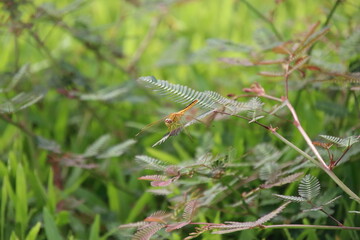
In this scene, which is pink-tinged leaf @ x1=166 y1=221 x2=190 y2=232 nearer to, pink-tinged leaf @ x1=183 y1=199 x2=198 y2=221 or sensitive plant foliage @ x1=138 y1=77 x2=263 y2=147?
pink-tinged leaf @ x1=183 y1=199 x2=198 y2=221

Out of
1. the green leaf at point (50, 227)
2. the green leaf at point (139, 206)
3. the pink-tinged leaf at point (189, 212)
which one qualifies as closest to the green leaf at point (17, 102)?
the green leaf at point (50, 227)

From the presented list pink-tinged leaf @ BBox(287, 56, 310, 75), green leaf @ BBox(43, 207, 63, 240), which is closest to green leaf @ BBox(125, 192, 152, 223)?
green leaf @ BBox(43, 207, 63, 240)

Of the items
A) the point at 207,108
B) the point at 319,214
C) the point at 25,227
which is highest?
the point at 207,108

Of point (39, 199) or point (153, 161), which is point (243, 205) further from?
point (39, 199)

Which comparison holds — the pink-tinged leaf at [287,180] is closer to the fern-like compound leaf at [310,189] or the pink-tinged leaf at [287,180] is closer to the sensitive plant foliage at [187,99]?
the fern-like compound leaf at [310,189]

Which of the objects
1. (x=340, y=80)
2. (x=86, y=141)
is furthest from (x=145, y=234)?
(x=86, y=141)

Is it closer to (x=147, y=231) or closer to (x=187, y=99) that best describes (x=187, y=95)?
(x=187, y=99)
